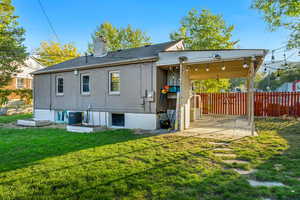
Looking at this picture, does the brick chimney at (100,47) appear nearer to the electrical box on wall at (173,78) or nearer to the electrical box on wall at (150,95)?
the electrical box on wall at (173,78)

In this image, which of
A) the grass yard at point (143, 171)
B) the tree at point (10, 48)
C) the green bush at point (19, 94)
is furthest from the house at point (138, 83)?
the tree at point (10, 48)

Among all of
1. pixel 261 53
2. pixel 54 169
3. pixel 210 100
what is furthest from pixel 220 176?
pixel 210 100

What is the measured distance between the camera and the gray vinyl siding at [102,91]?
7.59m

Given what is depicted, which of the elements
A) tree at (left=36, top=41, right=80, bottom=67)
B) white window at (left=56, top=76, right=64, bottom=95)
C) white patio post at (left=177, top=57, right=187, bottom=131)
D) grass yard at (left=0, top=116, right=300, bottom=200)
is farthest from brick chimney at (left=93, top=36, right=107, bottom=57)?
tree at (left=36, top=41, right=80, bottom=67)

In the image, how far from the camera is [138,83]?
305 inches

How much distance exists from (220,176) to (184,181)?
2.14ft

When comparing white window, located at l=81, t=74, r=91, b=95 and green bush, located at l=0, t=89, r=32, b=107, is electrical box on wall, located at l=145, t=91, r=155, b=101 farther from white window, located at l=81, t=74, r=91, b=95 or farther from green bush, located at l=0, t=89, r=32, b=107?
green bush, located at l=0, t=89, r=32, b=107

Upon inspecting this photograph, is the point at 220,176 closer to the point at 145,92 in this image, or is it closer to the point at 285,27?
the point at 145,92

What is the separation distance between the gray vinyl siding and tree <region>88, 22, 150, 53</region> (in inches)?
534

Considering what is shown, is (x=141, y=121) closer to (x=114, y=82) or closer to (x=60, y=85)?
(x=114, y=82)

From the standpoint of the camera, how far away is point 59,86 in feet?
35.4

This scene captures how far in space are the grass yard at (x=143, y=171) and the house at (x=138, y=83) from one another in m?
2.75

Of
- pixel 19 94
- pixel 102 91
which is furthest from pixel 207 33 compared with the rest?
pixel 19 94

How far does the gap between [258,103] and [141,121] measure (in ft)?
26.8
